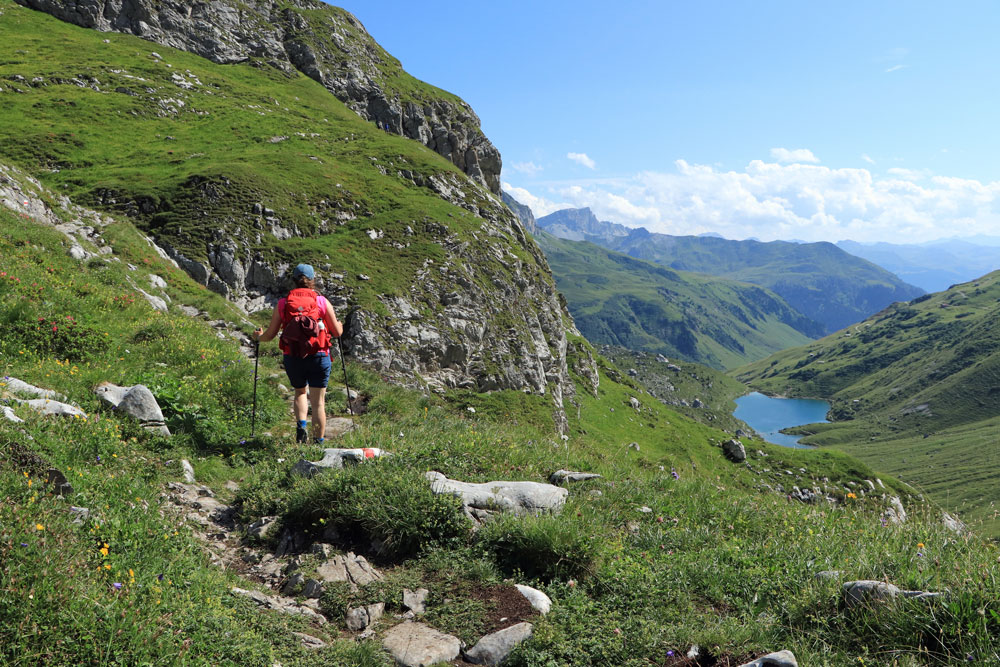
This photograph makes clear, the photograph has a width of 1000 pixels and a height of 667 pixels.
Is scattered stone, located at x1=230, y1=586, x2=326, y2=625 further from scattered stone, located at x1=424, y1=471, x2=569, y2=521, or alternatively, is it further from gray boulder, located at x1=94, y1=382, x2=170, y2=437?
gray boulder, located at x1=94, y1=382, x2=170, y2=437

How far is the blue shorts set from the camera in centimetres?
1026

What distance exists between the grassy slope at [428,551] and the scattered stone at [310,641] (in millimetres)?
117

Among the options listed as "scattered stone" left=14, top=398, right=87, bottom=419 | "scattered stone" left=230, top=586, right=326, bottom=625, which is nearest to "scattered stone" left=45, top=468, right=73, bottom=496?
"scattered stone" left=230, top=586, right=326, bottom=625

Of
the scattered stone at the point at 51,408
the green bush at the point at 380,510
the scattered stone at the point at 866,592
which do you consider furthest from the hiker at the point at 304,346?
the scattered stone at the point at 866,592

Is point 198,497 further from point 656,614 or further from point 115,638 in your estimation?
point 656,614

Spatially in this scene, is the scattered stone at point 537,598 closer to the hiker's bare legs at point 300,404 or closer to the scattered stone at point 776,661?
the scattered stone at point 776,661

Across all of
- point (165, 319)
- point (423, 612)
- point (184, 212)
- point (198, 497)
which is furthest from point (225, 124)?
point (423, 612)

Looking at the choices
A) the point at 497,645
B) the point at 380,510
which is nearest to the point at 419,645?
the point at 497,645

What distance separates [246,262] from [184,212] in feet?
20.6

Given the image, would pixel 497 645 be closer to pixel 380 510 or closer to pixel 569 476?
pixel 380 510

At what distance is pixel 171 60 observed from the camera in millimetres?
78562

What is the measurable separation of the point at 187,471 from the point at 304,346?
2997 mm

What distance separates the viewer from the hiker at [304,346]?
10.1m

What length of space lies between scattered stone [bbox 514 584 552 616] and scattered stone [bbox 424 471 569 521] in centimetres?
131
